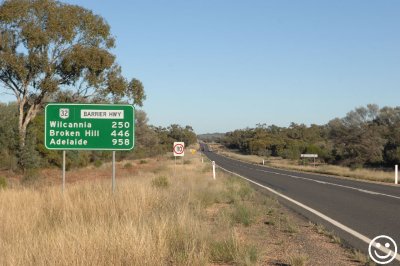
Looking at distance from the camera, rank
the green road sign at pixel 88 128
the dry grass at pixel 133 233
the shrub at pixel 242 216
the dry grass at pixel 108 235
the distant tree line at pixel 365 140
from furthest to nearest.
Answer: the distant tree line at pixel 365 140, the green road sign at pixel 88 128, the shrub at pixel 242 216, the dry grass at pixel 133 233, the dry grass at pixel 108 235

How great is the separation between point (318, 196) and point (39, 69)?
809 inches

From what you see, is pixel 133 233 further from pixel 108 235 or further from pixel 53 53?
pixel 53 53

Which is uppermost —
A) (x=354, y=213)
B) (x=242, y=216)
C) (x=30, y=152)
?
(x=30, y=152)

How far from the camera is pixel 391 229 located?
11117 millimetres

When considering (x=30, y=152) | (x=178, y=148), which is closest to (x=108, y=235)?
(x=178, y=148)

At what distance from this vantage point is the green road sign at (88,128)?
45.4ft

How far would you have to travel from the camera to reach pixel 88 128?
13.9m

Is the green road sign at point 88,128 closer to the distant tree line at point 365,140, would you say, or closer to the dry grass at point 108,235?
the dry grass at point 108,235

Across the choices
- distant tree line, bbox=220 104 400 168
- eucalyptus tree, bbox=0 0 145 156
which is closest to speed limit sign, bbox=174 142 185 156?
eucalyptus tree, bbox=0 0 145 156

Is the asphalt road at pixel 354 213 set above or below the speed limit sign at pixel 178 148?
below

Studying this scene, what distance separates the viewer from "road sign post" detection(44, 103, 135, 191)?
13836mm

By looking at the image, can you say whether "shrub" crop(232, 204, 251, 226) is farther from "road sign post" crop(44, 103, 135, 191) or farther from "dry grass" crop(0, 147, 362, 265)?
"road sign post" crop(44, 103, 135, 191)

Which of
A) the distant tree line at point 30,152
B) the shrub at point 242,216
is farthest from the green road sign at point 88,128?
the distant tree line at point 30,152

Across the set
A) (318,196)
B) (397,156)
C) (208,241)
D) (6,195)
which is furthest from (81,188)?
(397,156)
